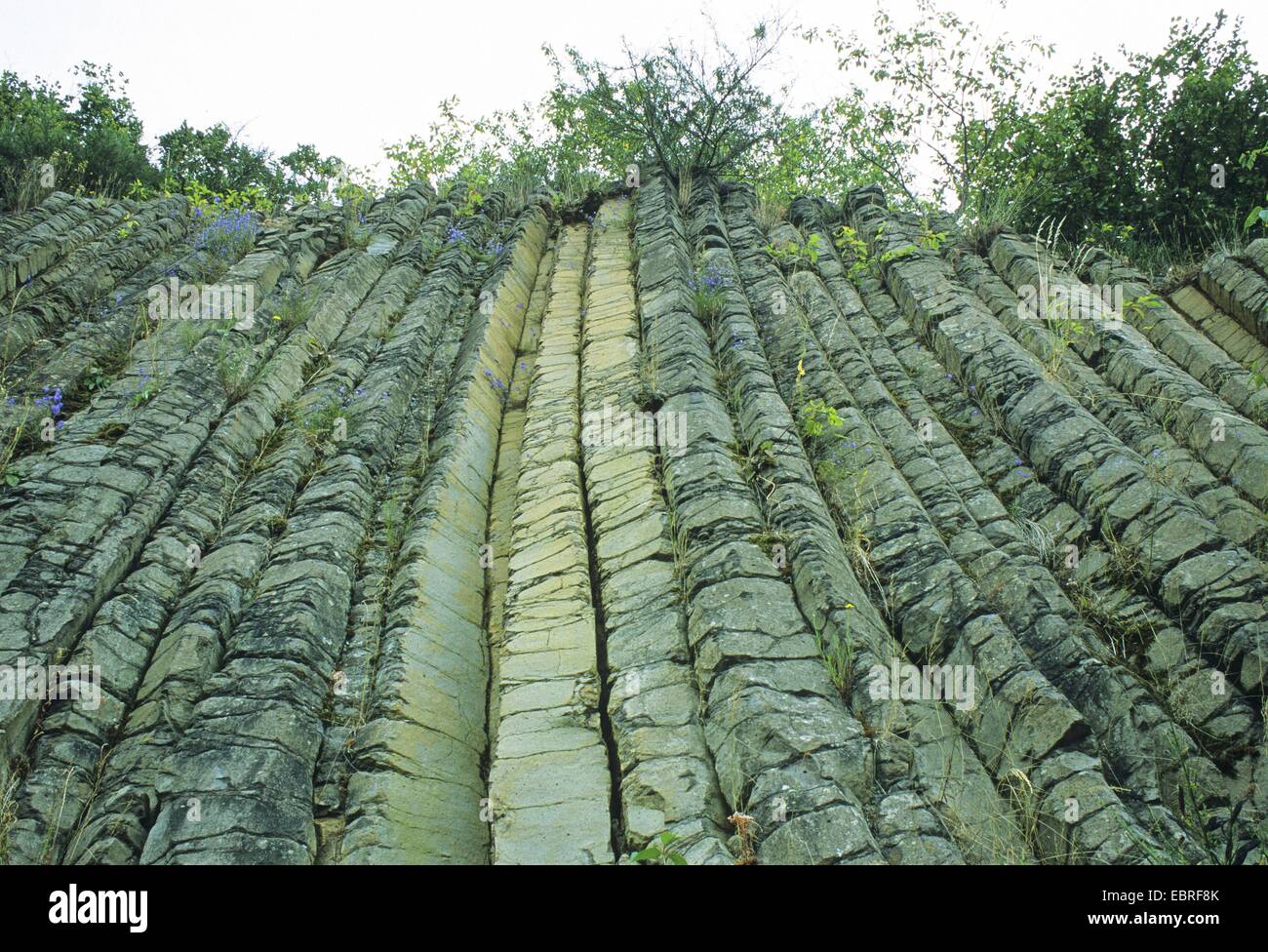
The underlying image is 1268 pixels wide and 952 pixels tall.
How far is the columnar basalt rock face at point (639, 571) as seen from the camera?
4.05 meters

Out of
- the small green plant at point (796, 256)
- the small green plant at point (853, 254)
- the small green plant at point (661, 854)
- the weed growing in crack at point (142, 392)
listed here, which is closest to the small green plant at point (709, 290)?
the small green plant at point (796, 256)

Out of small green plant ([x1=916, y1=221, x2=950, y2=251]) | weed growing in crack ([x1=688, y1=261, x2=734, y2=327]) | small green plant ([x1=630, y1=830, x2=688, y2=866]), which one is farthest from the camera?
small green plant ([x1=916, y1=221, x2=950, y2=251])

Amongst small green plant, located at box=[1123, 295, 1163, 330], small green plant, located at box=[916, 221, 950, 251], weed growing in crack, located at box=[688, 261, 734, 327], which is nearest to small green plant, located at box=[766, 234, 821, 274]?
weed growing in crack, located at box=[688, 261, 734, 327]

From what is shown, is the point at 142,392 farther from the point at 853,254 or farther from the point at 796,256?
the point at 853,254

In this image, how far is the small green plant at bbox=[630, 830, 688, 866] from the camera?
128 inches

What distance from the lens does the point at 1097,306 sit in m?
8.56

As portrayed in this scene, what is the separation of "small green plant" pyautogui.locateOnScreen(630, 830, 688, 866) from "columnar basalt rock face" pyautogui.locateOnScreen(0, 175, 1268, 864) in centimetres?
3

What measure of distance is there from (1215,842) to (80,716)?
585 cm

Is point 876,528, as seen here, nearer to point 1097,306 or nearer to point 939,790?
point 939,790

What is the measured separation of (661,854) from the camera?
3367 mm

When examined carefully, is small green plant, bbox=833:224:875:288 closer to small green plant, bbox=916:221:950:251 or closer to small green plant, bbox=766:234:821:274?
small green plant, bbox=766:234:821:274

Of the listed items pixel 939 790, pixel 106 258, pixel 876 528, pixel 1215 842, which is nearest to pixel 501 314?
pixel 106 258

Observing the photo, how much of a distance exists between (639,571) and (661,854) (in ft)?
7.48

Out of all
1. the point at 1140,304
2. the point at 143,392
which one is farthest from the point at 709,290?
the point at 143,392
